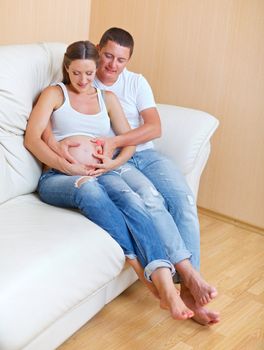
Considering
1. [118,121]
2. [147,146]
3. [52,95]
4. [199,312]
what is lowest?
[199,312]

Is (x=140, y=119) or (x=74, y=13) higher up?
(x=74, y=13)

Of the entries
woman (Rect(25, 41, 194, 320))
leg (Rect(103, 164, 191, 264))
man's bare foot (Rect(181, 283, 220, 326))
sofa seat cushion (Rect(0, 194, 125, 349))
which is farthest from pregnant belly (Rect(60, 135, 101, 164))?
man's bare foot (Rect(181, 283, 220, 326))

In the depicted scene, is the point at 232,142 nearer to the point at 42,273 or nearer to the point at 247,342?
the point at 247,342

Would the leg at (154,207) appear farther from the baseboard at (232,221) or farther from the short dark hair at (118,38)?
the baseboard at (232,221)

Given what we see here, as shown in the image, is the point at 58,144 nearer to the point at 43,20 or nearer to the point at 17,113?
the point at 17,113

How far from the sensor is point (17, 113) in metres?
2.40

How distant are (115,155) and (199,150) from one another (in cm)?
39

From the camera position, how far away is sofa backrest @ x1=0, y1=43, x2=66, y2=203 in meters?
2.37

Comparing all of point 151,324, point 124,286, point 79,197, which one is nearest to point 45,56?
point 79,197

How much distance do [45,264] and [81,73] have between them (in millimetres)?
869

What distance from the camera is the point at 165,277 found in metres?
2.18

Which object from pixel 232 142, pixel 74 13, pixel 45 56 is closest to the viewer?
pixel 45 56

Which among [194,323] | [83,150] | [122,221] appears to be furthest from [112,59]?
[194,323]

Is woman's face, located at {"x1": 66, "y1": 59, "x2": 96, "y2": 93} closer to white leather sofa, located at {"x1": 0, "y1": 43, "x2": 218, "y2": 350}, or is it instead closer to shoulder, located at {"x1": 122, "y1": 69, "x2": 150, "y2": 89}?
white leather sofa, located at {"x1": 0, "y1": 43, "x2": 218, "y2": 350}
